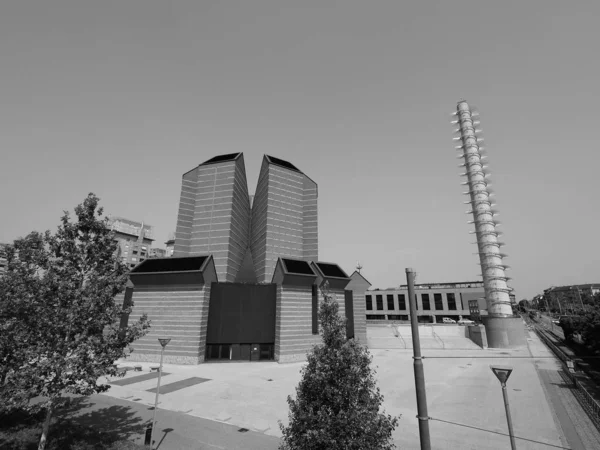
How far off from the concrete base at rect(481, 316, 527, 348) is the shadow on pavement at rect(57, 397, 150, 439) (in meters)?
58.0

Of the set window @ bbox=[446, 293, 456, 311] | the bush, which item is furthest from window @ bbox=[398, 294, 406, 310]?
the bush

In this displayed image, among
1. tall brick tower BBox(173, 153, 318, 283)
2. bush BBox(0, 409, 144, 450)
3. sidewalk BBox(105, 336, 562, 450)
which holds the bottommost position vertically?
sidewalk BBox(105, 336, 562, 450)

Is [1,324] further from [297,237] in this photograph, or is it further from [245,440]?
[297,237]

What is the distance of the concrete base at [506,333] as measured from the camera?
52.1 meters

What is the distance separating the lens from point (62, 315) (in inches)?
478

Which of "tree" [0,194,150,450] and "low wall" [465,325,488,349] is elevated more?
"tree" [0,194,150,450]

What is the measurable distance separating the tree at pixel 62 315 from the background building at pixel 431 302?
9814cm

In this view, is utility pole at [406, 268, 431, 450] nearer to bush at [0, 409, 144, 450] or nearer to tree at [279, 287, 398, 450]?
tree at [279, 287, 398, 450]

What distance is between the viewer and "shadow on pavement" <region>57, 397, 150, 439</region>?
15.9 meters

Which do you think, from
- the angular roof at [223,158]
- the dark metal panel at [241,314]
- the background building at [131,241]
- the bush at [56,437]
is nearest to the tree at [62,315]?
the bush at [56,437]

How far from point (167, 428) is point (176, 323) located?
68.1ft

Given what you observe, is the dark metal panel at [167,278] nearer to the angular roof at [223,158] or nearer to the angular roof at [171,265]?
the angular roof at [171,265]

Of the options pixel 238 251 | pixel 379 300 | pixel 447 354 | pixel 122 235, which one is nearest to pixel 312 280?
pixel 238 251

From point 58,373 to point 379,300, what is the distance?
112m
